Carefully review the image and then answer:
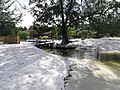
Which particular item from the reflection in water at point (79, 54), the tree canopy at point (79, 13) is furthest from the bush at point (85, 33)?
the reflection in water at point (79, 54)

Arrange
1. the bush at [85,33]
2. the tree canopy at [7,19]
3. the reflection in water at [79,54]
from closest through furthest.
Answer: the reflection in water at [79,54] → the tree canopy at [7,19] → the bush at [85,33]

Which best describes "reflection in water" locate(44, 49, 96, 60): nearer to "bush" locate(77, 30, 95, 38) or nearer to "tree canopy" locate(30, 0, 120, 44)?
"tree canopy" locate(30, 0, 120, 44)

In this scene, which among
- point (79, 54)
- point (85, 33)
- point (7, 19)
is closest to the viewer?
point (79, 54)

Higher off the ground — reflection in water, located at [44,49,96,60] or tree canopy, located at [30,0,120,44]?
tree canopy, located at [30,0,120,44]

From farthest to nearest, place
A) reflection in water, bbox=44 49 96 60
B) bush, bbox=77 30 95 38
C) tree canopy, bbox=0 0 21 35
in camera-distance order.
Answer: bush, bbox=77 30 95 38, tree canopy, bbox=0 0 21 35, reflection in water, bbox=44 49 96 60

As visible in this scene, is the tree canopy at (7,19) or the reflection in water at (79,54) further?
the tree canopy at (7,19)

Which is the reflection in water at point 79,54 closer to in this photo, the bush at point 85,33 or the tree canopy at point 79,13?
the tree canopy at point 79,13

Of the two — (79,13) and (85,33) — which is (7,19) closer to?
(79,13)

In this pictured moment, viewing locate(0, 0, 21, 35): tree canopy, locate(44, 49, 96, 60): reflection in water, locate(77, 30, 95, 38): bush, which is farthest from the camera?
locate(77, 30, 95, 38): bush

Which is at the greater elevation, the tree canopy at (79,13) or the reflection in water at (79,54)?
the tree canopy at (79,13)

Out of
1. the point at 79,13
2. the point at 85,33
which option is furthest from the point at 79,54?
the point at 85,33

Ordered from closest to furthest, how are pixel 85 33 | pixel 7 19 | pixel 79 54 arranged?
pixel 79 54
pixel 7 19
pixel 85 33

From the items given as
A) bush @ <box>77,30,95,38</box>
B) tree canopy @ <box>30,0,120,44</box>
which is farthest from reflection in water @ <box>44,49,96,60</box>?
bush @ <box>77,30,95,38</box>

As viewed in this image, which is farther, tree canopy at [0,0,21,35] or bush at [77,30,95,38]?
bush at [77,30,95,38]
